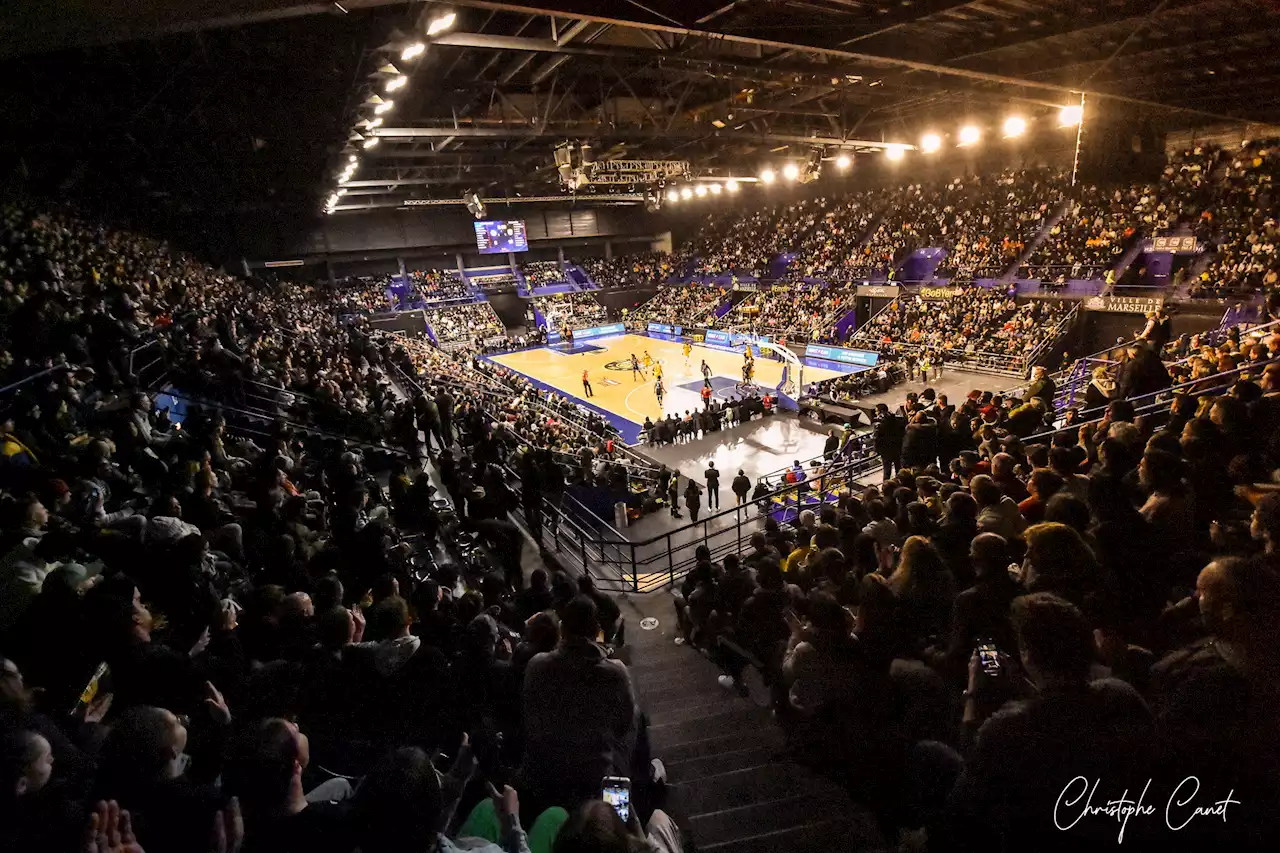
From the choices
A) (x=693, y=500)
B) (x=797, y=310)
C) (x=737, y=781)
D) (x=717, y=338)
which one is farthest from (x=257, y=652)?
(x=717, y=338)

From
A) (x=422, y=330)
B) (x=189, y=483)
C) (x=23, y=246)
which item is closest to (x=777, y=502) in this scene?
(x=189, y=483)

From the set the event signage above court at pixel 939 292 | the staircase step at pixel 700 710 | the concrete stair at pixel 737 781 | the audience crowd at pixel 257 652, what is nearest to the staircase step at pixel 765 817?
the concrete stair at pixel 737 781

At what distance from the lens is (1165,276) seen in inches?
880

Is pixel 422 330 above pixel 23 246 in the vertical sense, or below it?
below

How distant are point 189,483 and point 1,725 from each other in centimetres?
462

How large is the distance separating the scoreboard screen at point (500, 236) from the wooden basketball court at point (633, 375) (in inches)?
301

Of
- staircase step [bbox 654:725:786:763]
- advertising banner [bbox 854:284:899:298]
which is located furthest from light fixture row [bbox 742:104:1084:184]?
staircase step [bbox 654:725:786:763]

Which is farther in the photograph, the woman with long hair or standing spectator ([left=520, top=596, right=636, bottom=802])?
the woman with long hair

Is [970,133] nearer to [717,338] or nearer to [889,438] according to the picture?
[889,438]

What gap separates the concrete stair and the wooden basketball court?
1682 cm

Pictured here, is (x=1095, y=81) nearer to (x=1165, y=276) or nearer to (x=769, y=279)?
(x=1165, y=276)

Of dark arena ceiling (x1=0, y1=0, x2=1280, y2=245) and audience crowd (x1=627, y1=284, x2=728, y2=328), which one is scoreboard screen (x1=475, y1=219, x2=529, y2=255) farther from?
dark arena ceiling (x1=0, y1=0, x2=1280, y2=245)

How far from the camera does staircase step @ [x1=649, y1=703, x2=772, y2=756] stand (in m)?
4.45

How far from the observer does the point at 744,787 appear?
3604 mm
